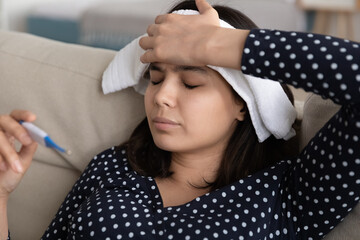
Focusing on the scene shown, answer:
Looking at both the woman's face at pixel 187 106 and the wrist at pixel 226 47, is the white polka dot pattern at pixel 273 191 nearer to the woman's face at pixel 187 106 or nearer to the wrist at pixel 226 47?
the wrist at pixel 226 47

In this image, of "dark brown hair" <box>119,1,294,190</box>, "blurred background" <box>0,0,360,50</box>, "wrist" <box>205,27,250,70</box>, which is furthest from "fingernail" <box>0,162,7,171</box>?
"blurred background" <box>0,0,360,50</box>

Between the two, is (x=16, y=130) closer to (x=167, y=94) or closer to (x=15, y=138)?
(x=15, y=138)

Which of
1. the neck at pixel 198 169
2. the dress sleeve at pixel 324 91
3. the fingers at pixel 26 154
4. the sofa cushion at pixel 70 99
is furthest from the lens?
the sofa cushion at pixel 70 99

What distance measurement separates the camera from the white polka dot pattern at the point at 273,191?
0.85m

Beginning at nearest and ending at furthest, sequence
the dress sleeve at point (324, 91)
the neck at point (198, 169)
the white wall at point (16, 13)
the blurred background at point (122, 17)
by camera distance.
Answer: the dress sleeve at point (324, 91)
the neck at point (198, 169)
the blurred background at point (122, 17)
the white wall at point (16, 13)

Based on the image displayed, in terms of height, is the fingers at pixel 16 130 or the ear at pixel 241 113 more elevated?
the fingers at pixel 16 130

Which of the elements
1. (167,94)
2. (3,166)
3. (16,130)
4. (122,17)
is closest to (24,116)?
(16,130)

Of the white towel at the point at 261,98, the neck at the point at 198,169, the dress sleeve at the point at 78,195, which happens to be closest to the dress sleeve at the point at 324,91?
the white towel at the point at 261,98

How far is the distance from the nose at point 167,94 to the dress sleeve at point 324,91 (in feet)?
0.67

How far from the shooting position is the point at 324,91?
861mm

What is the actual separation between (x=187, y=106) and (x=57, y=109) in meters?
0.47

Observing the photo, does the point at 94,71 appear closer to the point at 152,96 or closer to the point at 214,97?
the point at 152,96

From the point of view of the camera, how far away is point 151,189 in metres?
1.13

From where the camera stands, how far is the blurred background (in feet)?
12.2
